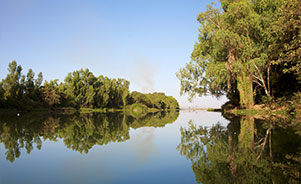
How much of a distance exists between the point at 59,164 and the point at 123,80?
6827cm

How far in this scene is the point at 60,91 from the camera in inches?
2085

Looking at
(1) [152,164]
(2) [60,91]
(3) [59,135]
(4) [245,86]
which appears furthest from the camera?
(2) [60,91]

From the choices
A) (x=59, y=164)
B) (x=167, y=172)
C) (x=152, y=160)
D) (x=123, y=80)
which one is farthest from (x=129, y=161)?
(x=123, y=80)

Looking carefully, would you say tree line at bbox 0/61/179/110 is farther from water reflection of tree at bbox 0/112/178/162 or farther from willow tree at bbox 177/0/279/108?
willow tree at bbox 177/0/279/108

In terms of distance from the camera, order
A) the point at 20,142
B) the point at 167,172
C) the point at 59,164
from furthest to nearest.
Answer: the point at 20,142 < the point at 59,164 < the point at 167,172

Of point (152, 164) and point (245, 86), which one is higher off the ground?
point (245, 86)

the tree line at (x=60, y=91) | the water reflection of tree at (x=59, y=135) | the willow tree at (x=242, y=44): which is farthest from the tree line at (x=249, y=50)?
the tree line at (x=60, y=91)

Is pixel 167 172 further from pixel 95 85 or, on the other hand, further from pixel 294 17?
pixel 95 85

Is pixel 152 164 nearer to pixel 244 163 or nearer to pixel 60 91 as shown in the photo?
pixel 244 163

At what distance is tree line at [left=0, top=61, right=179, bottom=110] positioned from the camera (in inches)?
1420

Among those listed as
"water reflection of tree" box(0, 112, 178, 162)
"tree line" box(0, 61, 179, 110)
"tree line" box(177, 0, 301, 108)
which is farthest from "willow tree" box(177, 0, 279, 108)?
"tree line" box(0, 61, 179, 110)

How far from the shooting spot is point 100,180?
2.93 metres

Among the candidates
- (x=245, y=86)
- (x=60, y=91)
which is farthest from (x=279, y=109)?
(x=60, y=91)

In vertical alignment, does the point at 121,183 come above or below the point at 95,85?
below
